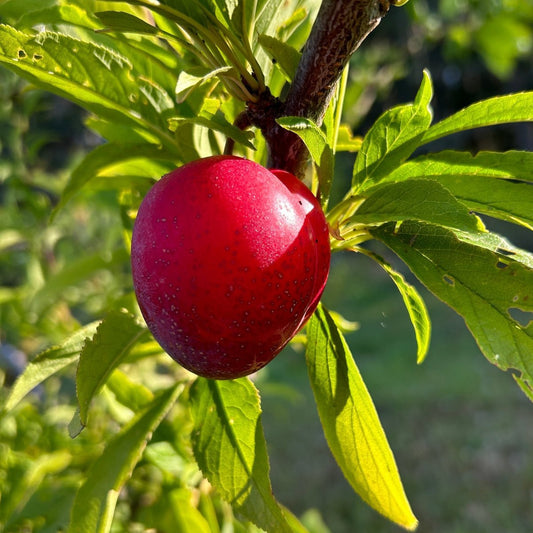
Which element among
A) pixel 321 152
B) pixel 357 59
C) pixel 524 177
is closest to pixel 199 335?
pixel 321 152

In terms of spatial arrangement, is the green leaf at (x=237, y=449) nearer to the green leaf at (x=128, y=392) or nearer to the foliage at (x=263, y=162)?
the foliage at (x=263, y=162)

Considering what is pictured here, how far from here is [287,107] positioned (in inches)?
24.5

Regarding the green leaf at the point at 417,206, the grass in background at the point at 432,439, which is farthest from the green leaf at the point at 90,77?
the grass in background at the point at 432,439

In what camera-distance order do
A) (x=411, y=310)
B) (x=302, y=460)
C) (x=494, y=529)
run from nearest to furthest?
(x=411, y=310) < (x=494, y=529) < (x=302, y=460)

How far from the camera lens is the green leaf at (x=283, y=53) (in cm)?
61

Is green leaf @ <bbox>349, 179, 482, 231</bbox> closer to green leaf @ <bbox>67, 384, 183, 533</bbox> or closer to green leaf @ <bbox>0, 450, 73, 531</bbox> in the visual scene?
green leaf @ <bbox>67, 384, 183, 533</bbox>

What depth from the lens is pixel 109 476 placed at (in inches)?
29.0

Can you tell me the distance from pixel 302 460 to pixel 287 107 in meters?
4.39

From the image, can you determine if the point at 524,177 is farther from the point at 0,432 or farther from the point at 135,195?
the point at 0,432

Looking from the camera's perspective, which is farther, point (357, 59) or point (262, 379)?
point (357, 59)

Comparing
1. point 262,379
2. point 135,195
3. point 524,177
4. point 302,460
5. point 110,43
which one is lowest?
point 302,460

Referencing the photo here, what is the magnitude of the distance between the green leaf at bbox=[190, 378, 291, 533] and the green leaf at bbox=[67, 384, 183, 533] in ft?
0.23

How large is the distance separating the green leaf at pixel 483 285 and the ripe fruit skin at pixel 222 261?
114mm

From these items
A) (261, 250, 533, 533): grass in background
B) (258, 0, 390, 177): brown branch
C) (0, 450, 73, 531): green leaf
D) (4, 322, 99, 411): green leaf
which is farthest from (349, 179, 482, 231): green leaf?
(261, 250, 533, 533): grass in background
